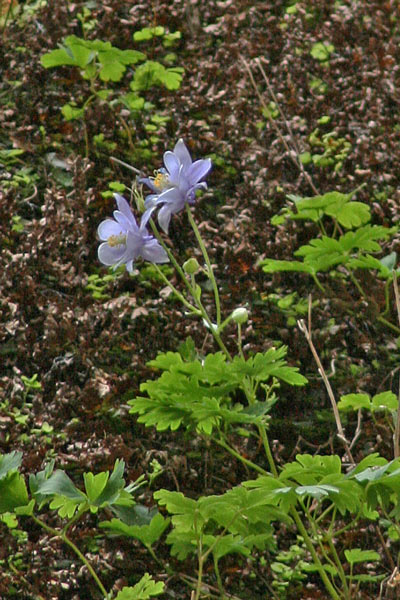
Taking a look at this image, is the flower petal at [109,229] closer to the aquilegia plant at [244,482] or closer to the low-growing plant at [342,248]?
the aquilegia plant at [244,482]

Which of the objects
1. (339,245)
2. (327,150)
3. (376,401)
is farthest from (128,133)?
(376,401)

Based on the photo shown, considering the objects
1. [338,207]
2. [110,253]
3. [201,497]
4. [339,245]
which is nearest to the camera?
[201,497]

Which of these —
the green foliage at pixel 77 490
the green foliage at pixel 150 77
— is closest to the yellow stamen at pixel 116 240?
the green foliage at pixel 77 490

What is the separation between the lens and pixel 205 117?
4.60 metres

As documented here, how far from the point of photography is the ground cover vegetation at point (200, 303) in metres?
2.30

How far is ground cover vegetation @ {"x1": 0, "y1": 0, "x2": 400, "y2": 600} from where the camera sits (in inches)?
90.4

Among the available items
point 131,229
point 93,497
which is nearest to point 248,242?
point 131,229

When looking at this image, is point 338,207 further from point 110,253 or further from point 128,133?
point 128,133

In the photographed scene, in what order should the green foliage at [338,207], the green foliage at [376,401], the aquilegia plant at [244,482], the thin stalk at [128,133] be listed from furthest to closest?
the thin stalk at [128,133] < the green foliage at [338,207] < the green foliage at [376,401] < the aquilegia plant at [244,482]

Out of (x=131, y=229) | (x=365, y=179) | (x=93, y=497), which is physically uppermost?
(x=131, y=229)

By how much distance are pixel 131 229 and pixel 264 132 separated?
2299 millimetres

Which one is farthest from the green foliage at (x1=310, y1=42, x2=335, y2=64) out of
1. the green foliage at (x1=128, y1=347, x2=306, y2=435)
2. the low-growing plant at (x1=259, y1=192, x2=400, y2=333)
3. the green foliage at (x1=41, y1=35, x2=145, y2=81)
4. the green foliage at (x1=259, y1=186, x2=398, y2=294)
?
the green foliage at (x1=128, y1=347, x2=306, y2=435)

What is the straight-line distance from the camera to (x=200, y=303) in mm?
2359

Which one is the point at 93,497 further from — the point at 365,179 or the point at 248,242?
the point at 365,179
